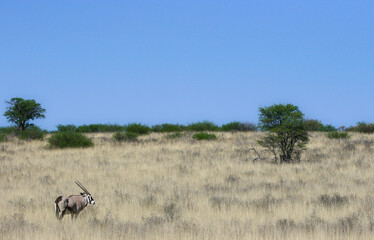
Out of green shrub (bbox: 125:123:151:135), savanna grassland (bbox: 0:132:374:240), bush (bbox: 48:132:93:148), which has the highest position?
green shrub (bbox: 125:123:151:135)

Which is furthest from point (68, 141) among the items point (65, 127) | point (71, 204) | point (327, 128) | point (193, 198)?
point (327, 128)

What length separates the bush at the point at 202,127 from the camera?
42906 millimetres

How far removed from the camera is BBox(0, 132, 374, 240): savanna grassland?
6066 millimetres

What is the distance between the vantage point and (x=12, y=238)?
5.67m

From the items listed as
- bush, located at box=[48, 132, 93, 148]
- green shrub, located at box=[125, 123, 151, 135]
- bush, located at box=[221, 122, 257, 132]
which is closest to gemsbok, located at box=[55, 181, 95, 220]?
bush, located at box=[48, 132, 93, 148]

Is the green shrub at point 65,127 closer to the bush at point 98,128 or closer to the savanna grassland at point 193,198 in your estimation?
the bush at point 98,128

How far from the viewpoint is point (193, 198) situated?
355 inches

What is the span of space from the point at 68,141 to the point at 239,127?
22560mm

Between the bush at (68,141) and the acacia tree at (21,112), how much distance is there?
59.6ft

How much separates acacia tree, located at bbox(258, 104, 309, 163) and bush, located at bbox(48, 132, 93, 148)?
10859mm

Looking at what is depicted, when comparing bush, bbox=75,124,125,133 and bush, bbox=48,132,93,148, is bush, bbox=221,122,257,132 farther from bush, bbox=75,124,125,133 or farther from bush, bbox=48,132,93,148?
bush, bbox=48,132,93,148

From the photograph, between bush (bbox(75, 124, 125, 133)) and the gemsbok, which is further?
bush (bbox(75, 124, 125, 133))

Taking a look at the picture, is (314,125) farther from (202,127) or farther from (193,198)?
(193,198)

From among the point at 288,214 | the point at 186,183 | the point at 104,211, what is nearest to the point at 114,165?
the point at 186,183
